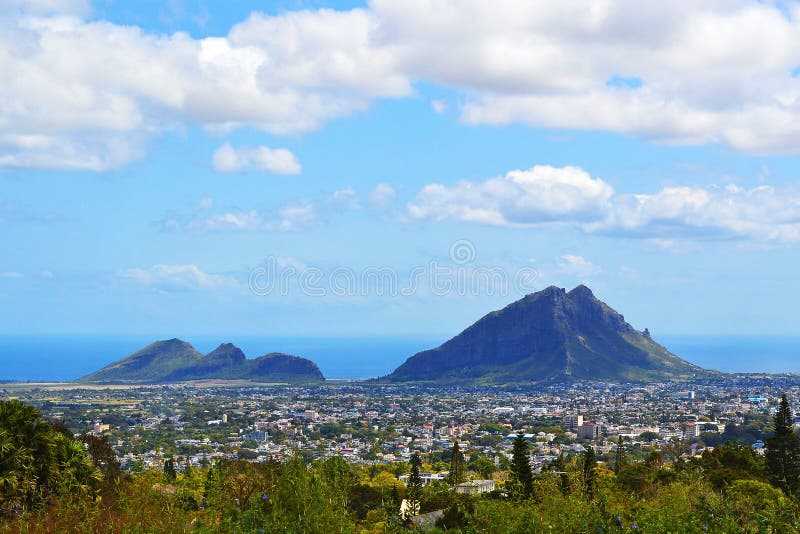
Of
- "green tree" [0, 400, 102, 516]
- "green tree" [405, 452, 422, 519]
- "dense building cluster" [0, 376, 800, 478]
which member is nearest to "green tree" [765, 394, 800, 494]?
"green tree" [405, 452, 422, 519]

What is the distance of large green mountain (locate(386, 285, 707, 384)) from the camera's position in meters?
181

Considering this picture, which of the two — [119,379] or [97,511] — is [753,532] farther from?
[119,379]

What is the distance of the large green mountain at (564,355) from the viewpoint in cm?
18088

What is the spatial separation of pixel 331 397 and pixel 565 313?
7012 centimetres

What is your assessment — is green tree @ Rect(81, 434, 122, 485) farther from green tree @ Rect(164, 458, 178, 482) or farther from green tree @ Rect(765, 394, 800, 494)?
green tree @ Rect(765, 394, 800, 494)

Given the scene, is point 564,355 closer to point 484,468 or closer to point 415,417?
point 415,417

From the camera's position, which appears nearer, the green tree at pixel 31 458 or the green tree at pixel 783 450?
the green tree at pixel 31 458

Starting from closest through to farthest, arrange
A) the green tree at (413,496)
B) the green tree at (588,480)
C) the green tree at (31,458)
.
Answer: the green tree at (588,480) → the green tree at (31,458) → the green tree at (413,496)

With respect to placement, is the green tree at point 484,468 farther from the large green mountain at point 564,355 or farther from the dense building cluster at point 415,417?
the large green mountain at point 564,355

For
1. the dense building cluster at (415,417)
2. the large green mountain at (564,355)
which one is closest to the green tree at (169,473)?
the dense building cluster at (415,417)

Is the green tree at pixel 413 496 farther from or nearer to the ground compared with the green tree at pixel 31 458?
nearer to the ground

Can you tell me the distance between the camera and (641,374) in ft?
591

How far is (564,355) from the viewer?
183875mm

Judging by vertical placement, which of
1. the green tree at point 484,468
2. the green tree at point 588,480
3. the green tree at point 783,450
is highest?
the green tree at point 588,480
